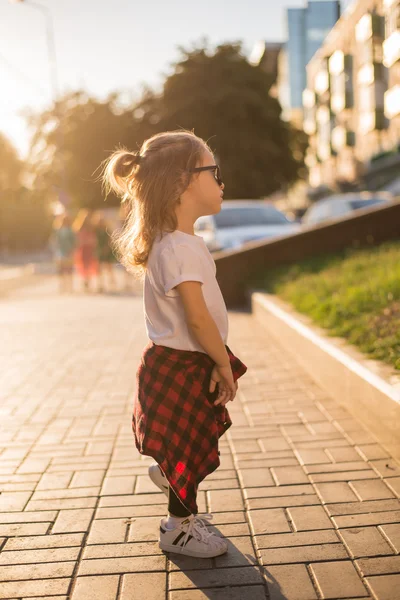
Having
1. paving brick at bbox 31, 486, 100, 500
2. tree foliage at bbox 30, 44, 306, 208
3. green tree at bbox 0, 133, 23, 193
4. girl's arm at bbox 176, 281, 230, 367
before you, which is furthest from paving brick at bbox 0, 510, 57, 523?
green tree at bbox 0, 133, 23, 193

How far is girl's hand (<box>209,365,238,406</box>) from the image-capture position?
276cm

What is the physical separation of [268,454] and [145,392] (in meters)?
1.44

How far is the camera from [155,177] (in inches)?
107

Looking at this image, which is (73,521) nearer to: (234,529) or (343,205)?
(234,529)

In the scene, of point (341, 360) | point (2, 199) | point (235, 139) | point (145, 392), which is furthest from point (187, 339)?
point (2, 199)

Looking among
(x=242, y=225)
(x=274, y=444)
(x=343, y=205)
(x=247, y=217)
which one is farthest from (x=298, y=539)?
(x=343, y=205)

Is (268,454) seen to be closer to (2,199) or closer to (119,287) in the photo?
(119,287)

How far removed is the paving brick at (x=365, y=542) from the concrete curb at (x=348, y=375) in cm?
87

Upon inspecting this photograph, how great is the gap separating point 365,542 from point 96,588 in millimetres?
1039

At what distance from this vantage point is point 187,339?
2.77 meters

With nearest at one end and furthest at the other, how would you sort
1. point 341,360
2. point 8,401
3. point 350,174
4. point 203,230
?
point 341,360 → point 8,401 → point 203,230 → point 350,174

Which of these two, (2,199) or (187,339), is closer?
(187,339)

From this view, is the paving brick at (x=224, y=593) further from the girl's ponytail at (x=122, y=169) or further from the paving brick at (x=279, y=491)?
the girl's ponytail at (x=122, y=169)

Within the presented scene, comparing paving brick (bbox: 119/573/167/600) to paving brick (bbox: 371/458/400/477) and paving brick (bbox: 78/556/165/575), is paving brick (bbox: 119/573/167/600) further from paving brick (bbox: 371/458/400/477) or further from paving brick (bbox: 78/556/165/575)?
paving brick (bbox: 371/458/400/477)
